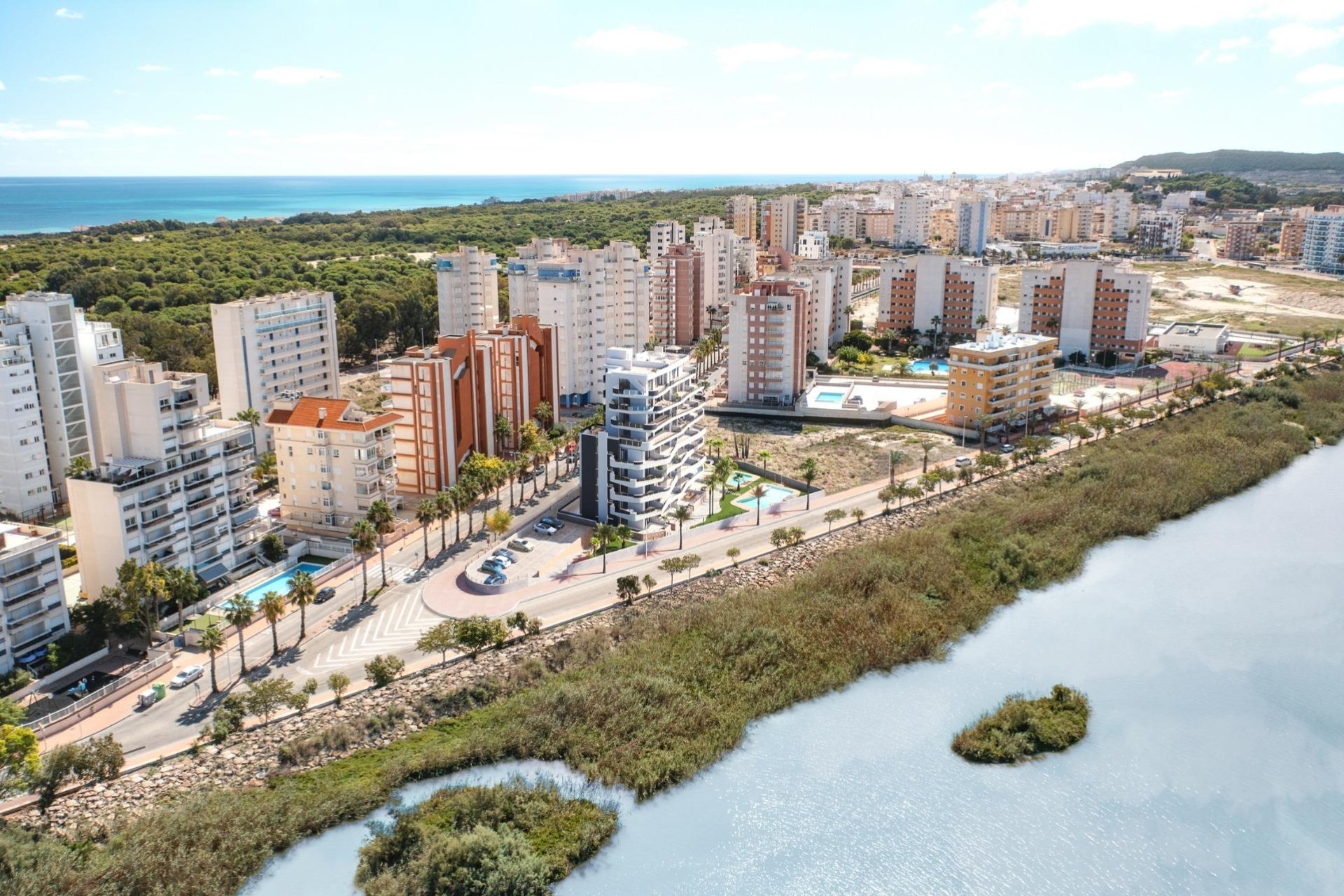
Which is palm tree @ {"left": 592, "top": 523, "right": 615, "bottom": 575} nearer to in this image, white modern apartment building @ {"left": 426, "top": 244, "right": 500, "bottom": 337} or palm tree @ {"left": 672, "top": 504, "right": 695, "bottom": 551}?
palm tree @ {"left": 672, "top": 504, "right": 695, "bottom": 551}

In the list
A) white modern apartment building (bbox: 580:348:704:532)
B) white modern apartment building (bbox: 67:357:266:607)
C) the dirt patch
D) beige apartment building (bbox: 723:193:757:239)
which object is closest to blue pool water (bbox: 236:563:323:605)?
white modern apartment building (bbox: 67:357:266:607)

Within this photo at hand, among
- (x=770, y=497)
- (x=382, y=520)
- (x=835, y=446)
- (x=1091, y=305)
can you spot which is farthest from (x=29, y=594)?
(x=1091, y=305)

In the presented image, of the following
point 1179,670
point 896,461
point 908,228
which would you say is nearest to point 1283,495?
point 896,461

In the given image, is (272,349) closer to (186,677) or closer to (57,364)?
(57,364)

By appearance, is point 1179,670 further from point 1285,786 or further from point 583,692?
point 583,692

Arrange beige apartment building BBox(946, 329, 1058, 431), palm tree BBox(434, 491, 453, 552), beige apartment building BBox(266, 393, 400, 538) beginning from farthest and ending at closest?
1. beige apartment building BBox(946, 329, 1058, 431)
2. beige apartment building BBox(266, 393, 400, 538)
3. palm tree BBox(434, 491, 453, 552)

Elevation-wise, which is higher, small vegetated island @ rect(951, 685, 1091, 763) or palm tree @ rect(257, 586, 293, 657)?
palm tree @ rect(257, 586, 293, 657)
